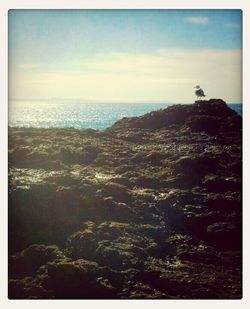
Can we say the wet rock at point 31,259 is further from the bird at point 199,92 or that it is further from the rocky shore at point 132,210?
the bird at point 199,92

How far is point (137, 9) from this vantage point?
867cm

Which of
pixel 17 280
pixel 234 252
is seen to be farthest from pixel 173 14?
pixel 17 280

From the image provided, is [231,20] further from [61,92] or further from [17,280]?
[17,280]

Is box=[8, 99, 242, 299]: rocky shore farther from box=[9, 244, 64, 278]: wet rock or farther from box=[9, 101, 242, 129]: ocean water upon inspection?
box=[9, 101, 242, 129]: ocean water

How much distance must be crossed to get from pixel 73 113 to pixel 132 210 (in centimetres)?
213

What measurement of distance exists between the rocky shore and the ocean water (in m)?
0.17

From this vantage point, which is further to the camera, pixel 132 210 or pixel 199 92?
pixel 199 92

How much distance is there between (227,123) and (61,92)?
319 centimetres

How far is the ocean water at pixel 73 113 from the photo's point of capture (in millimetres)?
8805

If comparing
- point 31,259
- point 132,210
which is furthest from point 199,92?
point 31,259

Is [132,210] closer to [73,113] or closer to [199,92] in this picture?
→ [73,113]

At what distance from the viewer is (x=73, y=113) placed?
355 inches

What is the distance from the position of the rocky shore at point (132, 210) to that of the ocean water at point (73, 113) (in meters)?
0.17

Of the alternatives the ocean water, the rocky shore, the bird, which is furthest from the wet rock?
the bird
